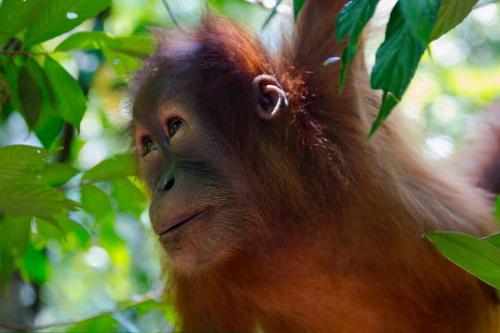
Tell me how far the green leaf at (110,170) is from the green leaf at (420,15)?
2.05 m

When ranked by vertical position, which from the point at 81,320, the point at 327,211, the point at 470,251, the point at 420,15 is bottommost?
the point at 81,320

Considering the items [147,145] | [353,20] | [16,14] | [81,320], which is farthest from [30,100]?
[353,20]

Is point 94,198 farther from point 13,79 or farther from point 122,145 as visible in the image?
point 13,79

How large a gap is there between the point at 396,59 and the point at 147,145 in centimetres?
207

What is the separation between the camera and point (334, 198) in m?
3.41

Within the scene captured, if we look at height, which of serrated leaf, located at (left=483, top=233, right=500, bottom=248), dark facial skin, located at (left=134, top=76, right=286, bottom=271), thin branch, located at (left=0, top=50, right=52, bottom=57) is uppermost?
serrated leaf, located at (left=483, top=233, right=500, bottom=248)

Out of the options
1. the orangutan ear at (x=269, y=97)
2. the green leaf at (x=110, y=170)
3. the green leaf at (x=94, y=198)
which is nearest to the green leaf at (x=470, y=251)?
the orangutan ear at (x=269, y=97)

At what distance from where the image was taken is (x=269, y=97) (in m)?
3.46

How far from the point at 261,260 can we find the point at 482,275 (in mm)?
1578

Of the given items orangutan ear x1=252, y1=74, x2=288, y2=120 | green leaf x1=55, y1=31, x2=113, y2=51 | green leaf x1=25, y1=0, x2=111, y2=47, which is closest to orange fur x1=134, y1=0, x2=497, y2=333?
orangutan ear x1=252, y1=74, x2=288, y2=120

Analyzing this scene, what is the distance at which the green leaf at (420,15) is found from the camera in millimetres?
1649

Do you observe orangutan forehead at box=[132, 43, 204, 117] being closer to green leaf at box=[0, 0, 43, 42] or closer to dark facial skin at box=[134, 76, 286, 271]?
dark facial skin at box=[134, 76, 286, 271]

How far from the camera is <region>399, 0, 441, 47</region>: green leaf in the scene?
5.41 feet

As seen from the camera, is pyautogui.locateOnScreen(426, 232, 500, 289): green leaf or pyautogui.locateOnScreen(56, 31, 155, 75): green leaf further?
pyautogui.locateOnScreen(56, 31, 155, 75): green leaf
